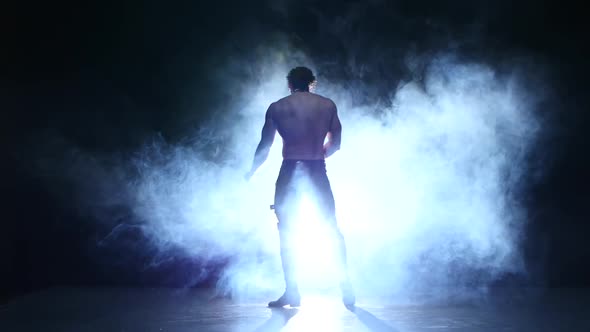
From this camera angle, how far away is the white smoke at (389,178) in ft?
19.2

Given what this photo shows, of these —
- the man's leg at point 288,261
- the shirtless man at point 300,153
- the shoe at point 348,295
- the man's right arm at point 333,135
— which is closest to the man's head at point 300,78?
the shirtless man at point 300,153

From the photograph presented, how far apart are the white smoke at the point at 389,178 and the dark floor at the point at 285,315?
1059mm

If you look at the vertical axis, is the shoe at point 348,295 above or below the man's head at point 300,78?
below

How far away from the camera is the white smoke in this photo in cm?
585

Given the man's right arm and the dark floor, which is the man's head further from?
the dark floor

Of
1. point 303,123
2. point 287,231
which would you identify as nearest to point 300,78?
point 303,123

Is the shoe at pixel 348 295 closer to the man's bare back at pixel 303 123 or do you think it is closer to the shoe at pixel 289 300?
the shoe at pixel 289 300

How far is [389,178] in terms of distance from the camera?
5.93 m

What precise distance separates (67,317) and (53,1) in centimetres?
339

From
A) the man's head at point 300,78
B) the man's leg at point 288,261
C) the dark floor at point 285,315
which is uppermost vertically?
the man's head at point 300,78

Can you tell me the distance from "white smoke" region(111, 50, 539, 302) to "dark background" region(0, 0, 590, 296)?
175 mm

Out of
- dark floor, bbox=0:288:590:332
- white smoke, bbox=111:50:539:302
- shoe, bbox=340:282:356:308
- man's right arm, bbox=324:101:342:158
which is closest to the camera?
dark floor, bbox=0:288:590:332

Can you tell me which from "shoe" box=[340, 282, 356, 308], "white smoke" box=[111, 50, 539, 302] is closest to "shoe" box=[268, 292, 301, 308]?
"shoe" box=[340, 282, 356, 308]

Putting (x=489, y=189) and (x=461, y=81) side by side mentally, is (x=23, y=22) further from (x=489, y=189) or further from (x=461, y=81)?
(x=489, y=189)
